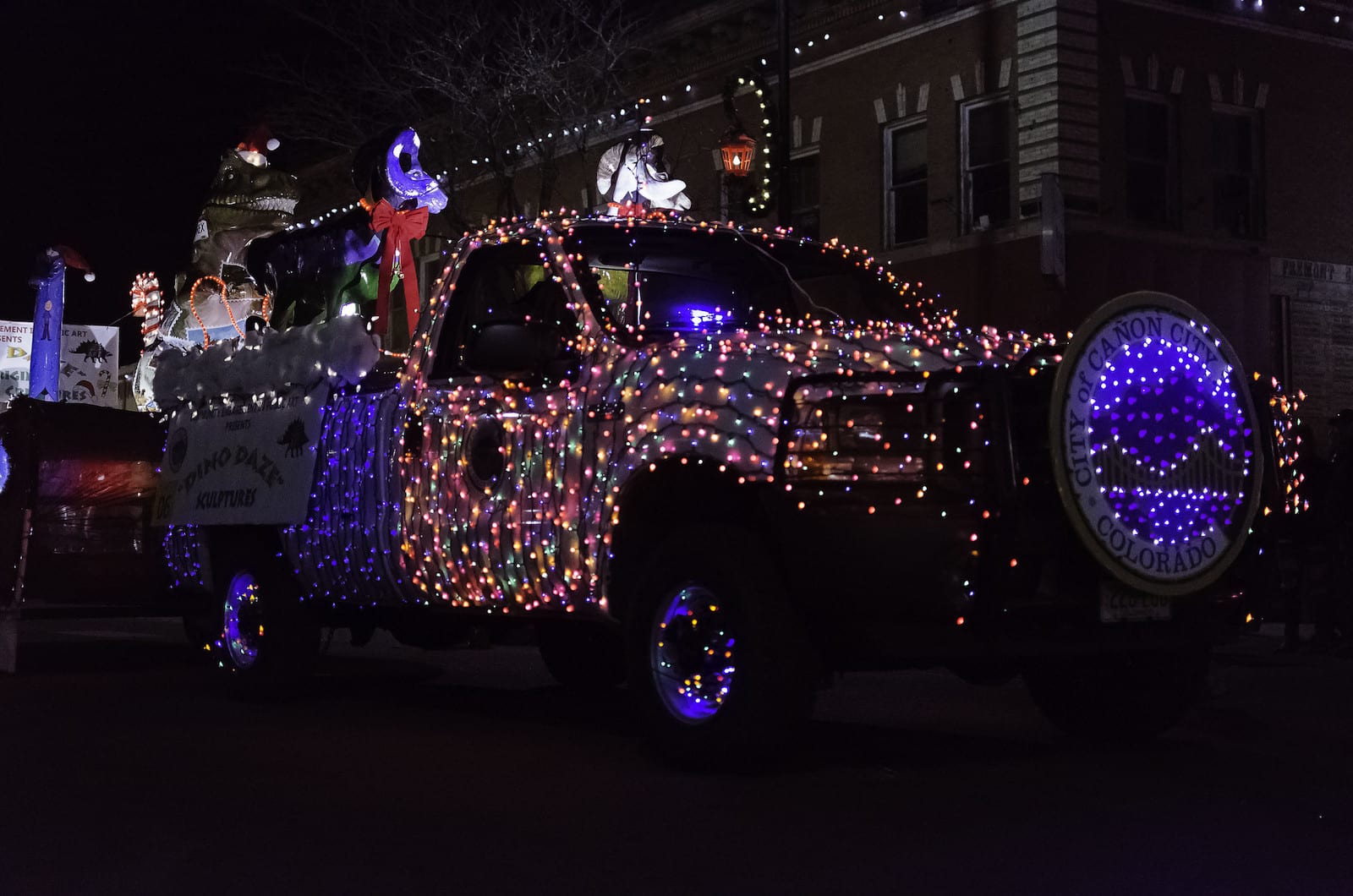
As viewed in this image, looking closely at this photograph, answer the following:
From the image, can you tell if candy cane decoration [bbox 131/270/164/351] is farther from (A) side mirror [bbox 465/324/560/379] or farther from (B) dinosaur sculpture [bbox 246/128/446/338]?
(A) side mirror [bbox 465/324/560/379]

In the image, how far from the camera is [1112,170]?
938 inches

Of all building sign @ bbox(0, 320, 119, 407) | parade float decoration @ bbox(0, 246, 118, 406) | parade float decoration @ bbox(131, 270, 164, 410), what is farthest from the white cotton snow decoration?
building sign @ bbox(0, 320, 119, 407)

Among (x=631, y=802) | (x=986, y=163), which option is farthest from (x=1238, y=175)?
(x=631, y=802)

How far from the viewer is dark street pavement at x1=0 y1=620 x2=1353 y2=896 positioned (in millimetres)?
5371

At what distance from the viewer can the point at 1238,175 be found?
82.4 feet

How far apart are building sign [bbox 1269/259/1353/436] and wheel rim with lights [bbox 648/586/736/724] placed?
19534mm

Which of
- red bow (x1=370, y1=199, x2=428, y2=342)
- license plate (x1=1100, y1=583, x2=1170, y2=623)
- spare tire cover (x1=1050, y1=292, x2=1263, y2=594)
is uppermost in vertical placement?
red bow (x1=370, y1=199, x2=428, y2=342)

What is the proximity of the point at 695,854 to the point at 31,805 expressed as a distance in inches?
102

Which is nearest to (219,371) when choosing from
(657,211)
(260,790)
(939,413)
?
(657,211)

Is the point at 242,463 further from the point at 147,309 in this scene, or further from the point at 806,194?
the point at 147,309

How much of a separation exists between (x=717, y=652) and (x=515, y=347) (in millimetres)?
1527

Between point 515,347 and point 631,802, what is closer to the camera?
point 631,802

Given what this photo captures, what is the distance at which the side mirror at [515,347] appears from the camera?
7551 mm

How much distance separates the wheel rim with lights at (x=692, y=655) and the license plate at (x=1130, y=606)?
1339 mm
